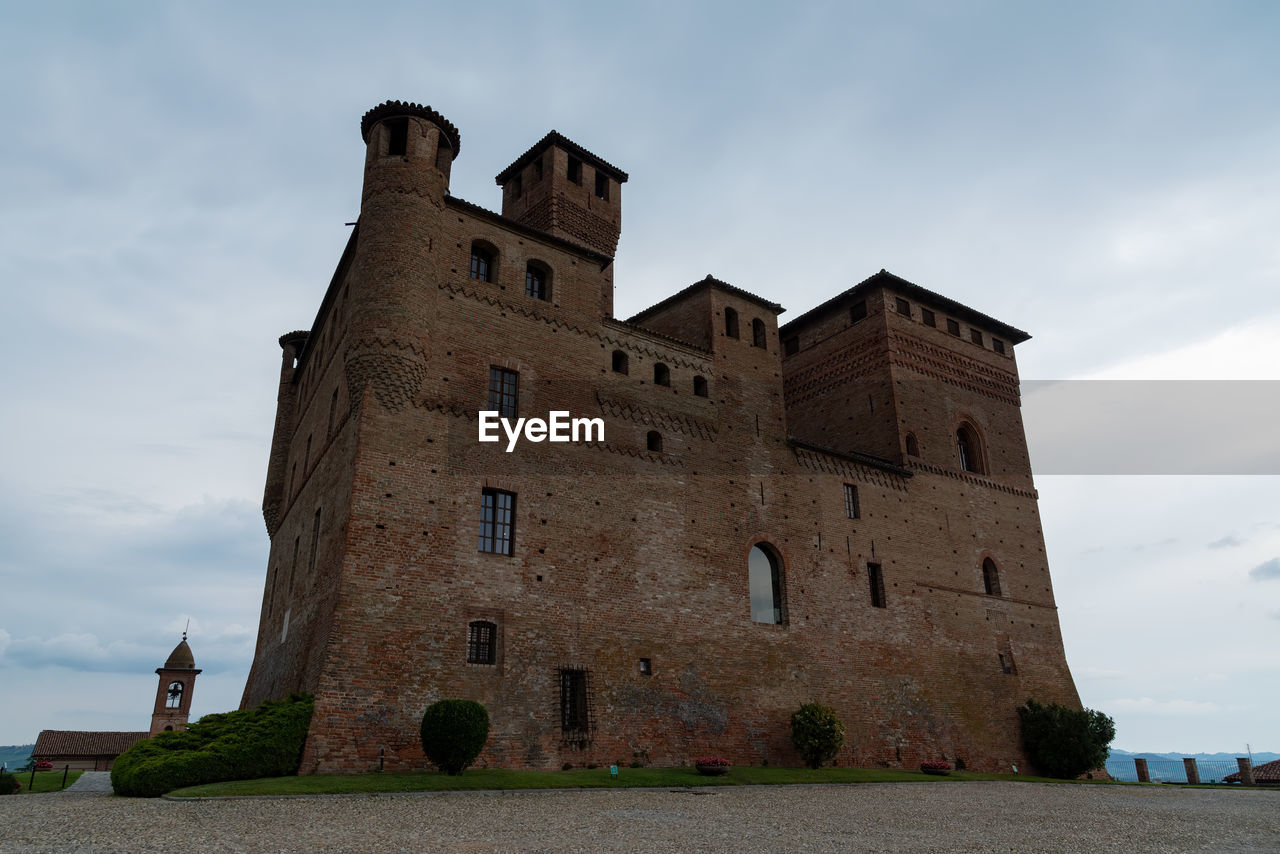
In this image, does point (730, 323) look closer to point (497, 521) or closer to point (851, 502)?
point (851, 502)

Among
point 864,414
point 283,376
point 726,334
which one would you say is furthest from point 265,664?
point 864,414

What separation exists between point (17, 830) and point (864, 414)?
27297 millimetres

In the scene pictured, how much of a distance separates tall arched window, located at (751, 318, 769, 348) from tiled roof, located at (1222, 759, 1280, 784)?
887 inches

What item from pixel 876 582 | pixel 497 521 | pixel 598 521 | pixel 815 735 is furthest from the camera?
pixel 876 582

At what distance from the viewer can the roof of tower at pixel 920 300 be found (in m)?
31.8

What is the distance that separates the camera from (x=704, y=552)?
74.6ft

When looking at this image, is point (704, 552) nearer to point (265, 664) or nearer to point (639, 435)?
point (639, 435)

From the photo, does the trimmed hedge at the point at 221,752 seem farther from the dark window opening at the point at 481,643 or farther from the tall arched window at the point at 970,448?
the tall arched window at the point at 970,448

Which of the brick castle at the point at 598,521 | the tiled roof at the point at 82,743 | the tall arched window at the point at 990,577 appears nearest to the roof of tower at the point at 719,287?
the brick castle at the point at 598,521

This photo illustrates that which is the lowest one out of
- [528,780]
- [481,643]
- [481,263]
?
[528,780]

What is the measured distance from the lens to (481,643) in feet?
59.4

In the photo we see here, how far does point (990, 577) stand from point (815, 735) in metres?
11.9

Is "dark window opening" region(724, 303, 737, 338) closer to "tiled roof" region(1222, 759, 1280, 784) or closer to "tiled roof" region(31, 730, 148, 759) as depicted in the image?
"tiled roof" region(1222, 759, 1280, 784)

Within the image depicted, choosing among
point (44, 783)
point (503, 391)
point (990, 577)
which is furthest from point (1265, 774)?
point (44, 783)
